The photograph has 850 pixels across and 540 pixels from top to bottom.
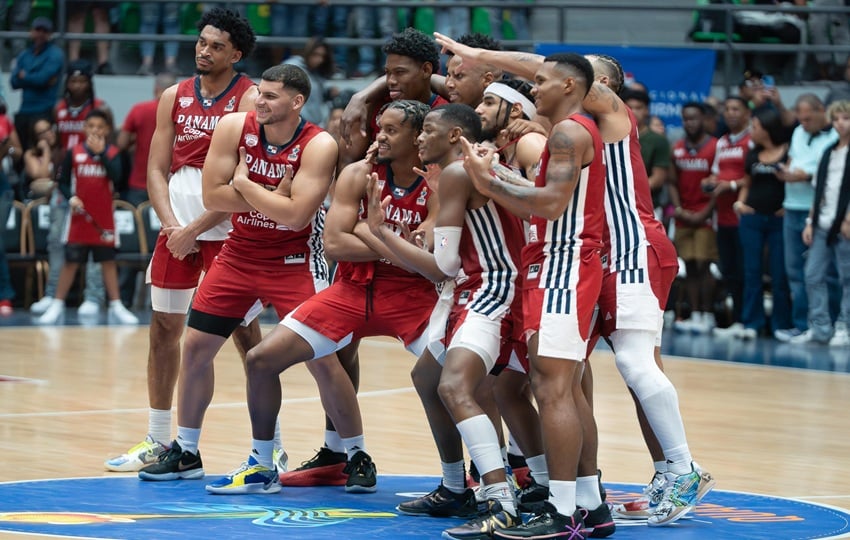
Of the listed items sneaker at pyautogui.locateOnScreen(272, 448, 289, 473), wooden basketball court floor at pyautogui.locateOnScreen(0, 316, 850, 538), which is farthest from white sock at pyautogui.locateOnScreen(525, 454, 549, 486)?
sneaker at pyautogui.locateOnScreen(272, 448, 289, 473)

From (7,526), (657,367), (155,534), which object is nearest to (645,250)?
(657,367)

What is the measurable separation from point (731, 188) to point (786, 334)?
1556 mm

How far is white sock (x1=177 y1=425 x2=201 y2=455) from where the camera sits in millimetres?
Result: 7719

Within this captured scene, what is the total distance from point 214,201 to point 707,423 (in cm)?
396

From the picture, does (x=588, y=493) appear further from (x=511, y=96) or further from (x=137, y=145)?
(x=137, y=145)

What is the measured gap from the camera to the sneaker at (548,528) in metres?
6.11

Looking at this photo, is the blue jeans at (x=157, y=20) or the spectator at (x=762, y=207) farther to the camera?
the blue jeans at (x=157, y=20)

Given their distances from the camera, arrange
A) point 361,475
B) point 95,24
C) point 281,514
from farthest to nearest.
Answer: point 95,24 → point 361,475 → point 281,514

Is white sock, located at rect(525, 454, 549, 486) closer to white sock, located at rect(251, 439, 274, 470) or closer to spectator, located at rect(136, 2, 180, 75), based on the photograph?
white sock, located at rect(251, 439, 274, 470)

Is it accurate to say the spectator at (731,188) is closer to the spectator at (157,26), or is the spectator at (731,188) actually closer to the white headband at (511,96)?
the spectator at (157,26)

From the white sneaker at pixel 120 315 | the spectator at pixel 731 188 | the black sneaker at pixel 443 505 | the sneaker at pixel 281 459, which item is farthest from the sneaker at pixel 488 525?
the white sneaker at pixel 120 315

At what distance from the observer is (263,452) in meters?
7.35

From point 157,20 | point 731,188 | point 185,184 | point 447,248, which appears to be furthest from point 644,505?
point 157,20

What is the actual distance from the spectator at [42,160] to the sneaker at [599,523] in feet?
38.0
